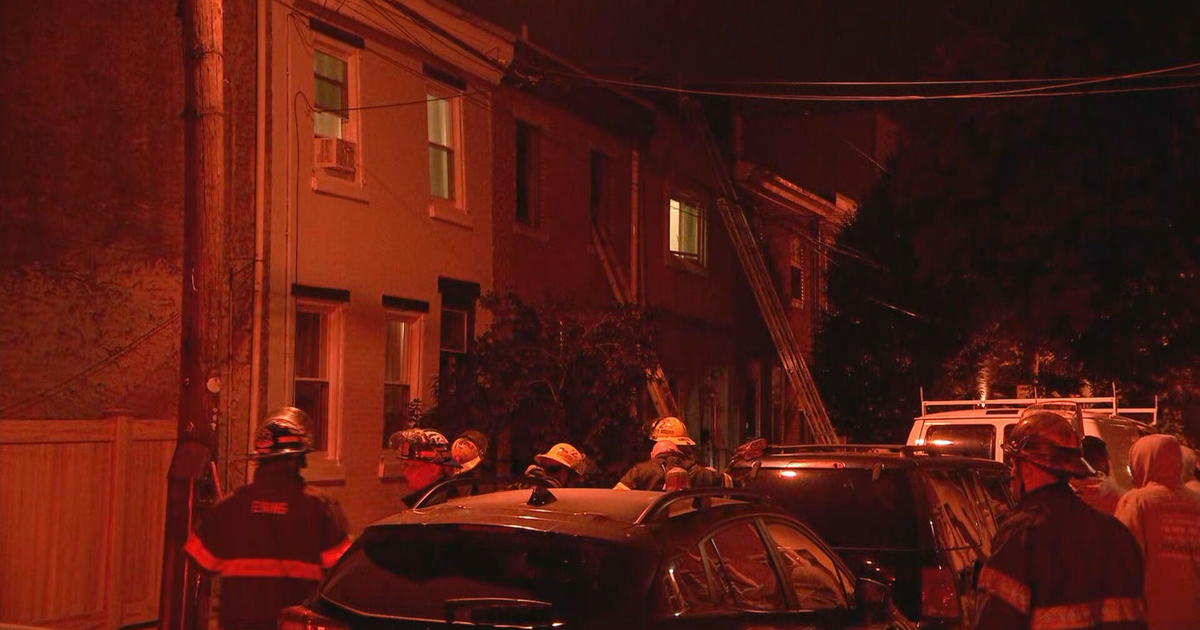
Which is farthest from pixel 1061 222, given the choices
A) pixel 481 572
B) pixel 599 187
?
pixel 481 572

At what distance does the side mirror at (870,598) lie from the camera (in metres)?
6.72

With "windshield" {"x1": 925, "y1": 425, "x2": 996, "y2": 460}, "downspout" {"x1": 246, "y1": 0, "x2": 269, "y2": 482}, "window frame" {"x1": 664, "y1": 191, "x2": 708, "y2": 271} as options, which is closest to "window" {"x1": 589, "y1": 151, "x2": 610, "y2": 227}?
"window frame" {"x1": 664, "y1": 191, "x2": 708, "y2": 271}

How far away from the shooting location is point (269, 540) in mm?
6184

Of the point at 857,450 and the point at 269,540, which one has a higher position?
the point at 857,450

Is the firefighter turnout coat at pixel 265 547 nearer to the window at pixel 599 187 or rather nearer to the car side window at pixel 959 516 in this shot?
the car side window at pixel 959 516

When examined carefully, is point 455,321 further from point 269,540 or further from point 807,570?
point 269,540

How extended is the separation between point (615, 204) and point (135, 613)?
442 inches

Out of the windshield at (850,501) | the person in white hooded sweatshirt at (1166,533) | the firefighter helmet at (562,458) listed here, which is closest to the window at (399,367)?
the firefighter helmet at (562,458)

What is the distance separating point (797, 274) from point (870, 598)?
2382cm

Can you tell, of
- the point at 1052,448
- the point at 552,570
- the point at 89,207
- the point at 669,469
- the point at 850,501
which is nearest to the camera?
the point at 1052,448

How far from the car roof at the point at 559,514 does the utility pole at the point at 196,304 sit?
4461 mm

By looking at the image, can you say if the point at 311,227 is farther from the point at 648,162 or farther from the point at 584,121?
the point at 648,162

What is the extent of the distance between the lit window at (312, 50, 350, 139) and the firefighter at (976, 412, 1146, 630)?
11.2m

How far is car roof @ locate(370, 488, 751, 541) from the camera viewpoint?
5.43m
